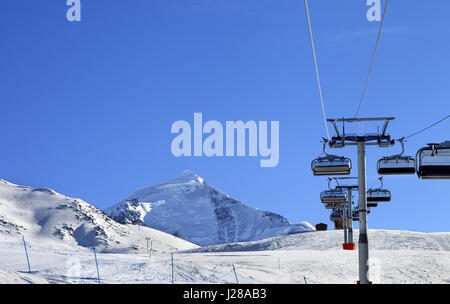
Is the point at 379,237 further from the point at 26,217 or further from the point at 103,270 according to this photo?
the point at 26,217

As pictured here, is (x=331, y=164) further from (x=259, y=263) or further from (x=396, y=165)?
(x=259, y=263)

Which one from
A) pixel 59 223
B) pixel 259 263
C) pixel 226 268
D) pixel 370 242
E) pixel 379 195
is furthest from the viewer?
pixel 59 223

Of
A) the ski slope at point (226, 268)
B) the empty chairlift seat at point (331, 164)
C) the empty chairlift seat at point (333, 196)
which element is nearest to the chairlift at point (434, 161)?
the empty chairlift seat at point (331, 164)

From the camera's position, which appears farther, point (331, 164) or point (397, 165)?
point (397, 165)

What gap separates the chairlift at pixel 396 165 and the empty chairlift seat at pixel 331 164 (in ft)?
4.28

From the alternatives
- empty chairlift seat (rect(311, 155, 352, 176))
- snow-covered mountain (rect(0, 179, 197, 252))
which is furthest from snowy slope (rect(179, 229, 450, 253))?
snow-covered mountain (rect(0, 179, 197, 252))

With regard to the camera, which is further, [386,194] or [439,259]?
[439,259]

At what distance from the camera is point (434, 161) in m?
15.1

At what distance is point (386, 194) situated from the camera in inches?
1135

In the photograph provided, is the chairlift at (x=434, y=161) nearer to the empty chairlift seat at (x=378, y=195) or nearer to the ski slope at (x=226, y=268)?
the ski slope at (x=226, y=268)

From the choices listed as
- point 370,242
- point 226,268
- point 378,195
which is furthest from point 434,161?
point 370,242

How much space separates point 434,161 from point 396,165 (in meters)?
4.17
